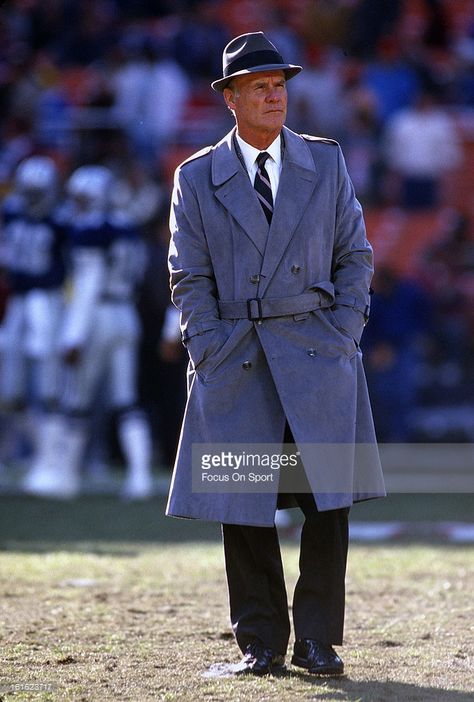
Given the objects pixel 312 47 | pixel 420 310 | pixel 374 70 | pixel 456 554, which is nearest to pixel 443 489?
pixel 420 310

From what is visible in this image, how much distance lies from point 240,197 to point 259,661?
1767mm

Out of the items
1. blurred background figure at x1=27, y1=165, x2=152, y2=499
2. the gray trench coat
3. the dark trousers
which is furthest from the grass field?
blurred background figure at x1=27, y1=165, x2=152, y2=499

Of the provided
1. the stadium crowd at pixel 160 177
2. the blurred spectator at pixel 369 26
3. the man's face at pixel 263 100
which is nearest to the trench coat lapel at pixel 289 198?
the man's face at pixel 263 100

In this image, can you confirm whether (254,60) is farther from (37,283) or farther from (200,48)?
(200,48)

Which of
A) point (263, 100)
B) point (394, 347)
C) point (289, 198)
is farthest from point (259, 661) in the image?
point (394, 347)

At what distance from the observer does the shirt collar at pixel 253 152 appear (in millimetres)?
5422

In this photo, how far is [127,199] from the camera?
43.5 ft

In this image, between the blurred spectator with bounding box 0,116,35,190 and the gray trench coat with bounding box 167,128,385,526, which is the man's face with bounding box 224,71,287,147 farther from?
the blurred spectator with bounding box 0,116,35,190

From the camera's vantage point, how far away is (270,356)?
206 inches

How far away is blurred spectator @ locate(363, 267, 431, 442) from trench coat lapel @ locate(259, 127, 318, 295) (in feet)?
25.3

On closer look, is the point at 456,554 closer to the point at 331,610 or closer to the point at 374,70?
the point at 331,610

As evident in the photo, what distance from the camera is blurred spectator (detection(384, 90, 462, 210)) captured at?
14727 millimetres

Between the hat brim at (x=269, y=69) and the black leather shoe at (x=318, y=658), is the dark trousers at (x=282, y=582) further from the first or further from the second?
the hat brim at (x=269, y=69)

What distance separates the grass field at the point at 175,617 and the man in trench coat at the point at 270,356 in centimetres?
35
